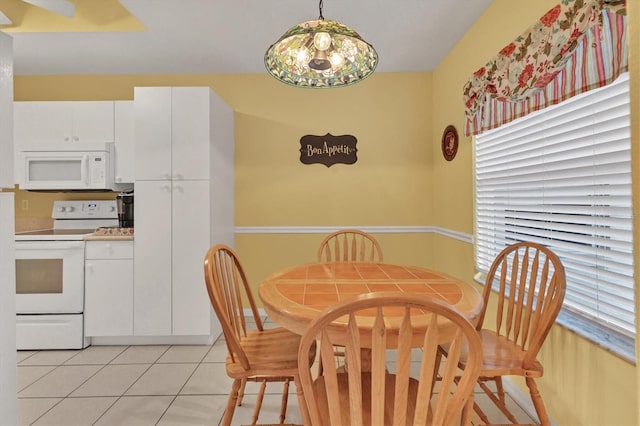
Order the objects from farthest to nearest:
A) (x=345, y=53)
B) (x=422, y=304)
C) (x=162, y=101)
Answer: (x=162, y=101)
(x=345, y=53)
(x=422, y=304)

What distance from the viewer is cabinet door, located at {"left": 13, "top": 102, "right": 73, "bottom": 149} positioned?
9.18 ft

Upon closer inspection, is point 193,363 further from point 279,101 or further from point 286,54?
point 279,101

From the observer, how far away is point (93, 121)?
2.85 metres

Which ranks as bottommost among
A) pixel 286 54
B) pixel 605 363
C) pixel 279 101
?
pixel 605 363

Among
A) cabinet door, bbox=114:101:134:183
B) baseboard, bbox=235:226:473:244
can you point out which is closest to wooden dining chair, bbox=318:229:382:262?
baseboard, bbox=235:226:473:244

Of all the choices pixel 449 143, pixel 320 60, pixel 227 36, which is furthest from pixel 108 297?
pixel 449 143

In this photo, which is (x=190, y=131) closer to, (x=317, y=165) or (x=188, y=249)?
(x=188, y=249)

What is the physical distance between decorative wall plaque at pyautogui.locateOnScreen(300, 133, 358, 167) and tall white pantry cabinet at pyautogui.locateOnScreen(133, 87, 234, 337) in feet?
3.14

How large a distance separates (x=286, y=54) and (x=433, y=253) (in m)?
2.41

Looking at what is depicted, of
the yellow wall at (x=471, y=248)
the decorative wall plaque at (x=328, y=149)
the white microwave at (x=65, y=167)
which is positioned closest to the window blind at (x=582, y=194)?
the yellow wall at (x=471, y=248)

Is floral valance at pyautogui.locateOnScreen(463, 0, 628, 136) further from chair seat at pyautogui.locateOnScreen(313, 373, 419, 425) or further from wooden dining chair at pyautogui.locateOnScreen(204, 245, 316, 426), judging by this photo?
wooden dining chair at pyautogui.locateOnScreen(204, 245, 316, 426)

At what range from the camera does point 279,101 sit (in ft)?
10.6

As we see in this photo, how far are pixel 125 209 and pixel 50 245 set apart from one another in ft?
1.92

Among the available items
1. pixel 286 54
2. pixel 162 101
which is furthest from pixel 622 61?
pixel 162 101
